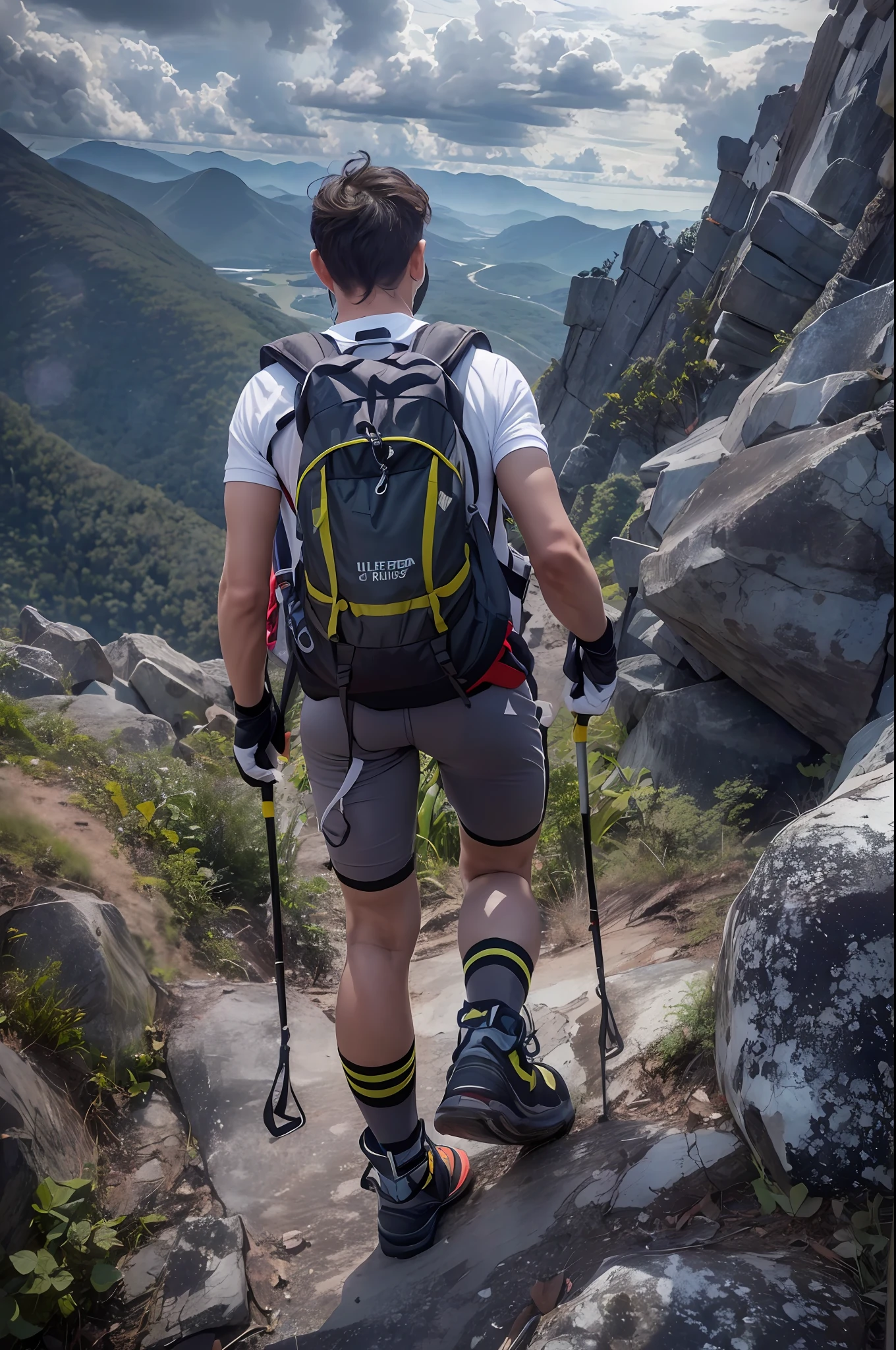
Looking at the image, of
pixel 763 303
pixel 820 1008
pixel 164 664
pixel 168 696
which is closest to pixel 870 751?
pixel 820 1008

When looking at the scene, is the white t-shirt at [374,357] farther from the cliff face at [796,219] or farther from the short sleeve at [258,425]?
the cliff face at [796,219]

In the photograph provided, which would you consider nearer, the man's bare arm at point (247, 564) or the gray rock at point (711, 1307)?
the gray rock at point (711, 1307)

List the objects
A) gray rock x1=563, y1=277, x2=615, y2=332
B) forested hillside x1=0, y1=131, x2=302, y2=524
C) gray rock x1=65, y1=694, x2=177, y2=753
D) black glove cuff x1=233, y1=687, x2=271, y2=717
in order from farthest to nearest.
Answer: forested hillside x1=0, y1=131, x2=302, y2=524, gray rock x1=563, y1=277, x2=615, y2=332, gray rock x1=65, y1=694, x2=177, y2=753, black glove cuff x1=233, y1=687, x2=271, y2=717

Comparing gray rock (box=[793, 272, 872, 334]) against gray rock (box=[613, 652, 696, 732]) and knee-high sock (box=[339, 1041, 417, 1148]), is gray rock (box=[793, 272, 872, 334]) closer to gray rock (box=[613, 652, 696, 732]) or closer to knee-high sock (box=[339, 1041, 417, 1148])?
gray rock (box=[613, 652, 696, 732])

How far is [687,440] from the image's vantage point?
31.2 feet

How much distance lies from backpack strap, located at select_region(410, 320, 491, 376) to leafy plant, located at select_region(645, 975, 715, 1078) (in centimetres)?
212

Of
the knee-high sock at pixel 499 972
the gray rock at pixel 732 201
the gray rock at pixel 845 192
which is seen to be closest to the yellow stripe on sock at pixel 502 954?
the knee-high sock at pixel 499 972

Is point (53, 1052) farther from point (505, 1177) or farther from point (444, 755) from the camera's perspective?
point (444, 755)

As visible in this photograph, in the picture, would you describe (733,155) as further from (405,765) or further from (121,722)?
(405,765)

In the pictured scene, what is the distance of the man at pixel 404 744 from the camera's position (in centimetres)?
223

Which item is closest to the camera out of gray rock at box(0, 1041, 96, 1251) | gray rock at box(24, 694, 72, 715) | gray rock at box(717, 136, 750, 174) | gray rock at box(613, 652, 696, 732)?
gray rock at box(0, 1041, 96, 1251)

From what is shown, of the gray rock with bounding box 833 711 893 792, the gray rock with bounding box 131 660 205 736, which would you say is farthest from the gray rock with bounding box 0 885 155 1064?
the gray rock with bounding box 131 660 205 736

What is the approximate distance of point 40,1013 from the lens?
3189 mm

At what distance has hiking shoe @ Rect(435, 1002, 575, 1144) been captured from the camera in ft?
7.14
